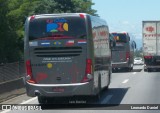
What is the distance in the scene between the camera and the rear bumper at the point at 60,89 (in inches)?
609

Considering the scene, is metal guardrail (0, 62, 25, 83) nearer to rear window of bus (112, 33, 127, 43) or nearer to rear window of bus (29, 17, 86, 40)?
rear window of bus (29, 17, 86, 40)

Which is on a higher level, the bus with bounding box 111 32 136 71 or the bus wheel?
the bus wheel

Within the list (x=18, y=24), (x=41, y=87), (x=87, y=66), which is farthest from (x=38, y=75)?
(x=18, y=24)

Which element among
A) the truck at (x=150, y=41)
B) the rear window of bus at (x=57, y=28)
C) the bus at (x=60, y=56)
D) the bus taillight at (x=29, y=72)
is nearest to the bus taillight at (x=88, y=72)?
the bus at (x=60, y=56)

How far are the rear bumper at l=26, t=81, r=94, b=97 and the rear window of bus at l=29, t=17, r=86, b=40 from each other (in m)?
1.51

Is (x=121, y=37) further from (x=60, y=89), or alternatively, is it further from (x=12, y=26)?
(x=60, y=89)

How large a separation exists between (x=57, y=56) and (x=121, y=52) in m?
26.5

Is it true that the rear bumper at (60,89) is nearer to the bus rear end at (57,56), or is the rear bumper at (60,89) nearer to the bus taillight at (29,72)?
the bus rear end at (57,56)

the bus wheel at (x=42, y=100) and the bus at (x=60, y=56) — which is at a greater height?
the bus at (x=60, y=56)

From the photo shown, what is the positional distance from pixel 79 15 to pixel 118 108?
314 centimetres

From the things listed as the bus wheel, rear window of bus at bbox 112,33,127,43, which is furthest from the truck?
the bus wheel

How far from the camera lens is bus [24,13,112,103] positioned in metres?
15.5

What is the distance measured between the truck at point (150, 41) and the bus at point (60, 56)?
25094mm

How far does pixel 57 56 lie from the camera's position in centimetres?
1571
